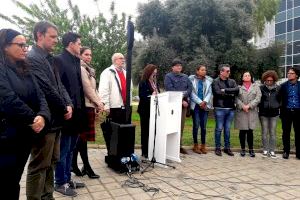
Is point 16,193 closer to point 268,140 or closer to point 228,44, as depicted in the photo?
point 268,140

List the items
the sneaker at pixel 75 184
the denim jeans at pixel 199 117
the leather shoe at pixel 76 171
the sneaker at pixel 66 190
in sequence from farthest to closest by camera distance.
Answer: the denim jeans at pixel 199 117, the leather shoe at pixel 76 171, the sneaker at pixel 75 184, the sneaker at pixel 66 190

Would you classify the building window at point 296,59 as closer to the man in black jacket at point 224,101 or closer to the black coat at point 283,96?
the black coat at point 283,96

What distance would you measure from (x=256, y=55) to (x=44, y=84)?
15.4 metres

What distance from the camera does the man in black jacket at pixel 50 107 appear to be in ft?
10.9

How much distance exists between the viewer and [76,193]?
174 inches

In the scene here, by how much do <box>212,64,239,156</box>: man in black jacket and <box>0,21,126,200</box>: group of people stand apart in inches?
119

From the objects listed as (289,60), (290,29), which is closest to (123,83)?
(289,60)

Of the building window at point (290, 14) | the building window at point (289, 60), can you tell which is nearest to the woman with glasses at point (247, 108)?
the building window at point (289, 60)

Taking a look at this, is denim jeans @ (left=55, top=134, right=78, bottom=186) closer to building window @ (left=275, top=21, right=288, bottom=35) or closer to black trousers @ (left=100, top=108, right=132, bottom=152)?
black trousers @ (left=100, top=108, right=132, bottom=152)

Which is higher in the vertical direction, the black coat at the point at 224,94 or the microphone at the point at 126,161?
the black coat at the point at 224,94

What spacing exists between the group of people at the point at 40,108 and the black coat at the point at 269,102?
Answer: 3756mm

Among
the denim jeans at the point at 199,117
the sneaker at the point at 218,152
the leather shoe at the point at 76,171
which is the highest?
the denim jeans at the point at 199,117

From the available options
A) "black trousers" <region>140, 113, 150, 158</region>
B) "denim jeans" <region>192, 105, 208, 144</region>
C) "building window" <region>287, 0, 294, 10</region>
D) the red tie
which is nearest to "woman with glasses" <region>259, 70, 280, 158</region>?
"denim jeans" <region>192, 105, 208, 144</region>

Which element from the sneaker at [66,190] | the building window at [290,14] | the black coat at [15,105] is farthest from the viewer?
the building window at [290,14]
